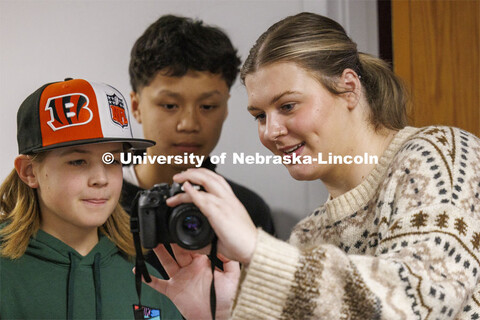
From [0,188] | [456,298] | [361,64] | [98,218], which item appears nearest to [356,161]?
[361,64]

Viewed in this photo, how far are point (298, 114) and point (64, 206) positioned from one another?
0.44 meters

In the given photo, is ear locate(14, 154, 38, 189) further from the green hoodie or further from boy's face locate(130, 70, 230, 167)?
boy's face locate(130, 70, 230, 167)

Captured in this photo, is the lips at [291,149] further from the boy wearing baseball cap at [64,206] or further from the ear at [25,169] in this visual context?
the ear at [25,169]

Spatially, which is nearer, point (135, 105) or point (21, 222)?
point (21, 222)

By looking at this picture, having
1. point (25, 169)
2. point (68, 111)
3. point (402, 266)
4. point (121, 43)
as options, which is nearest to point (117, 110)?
point (68, 111)

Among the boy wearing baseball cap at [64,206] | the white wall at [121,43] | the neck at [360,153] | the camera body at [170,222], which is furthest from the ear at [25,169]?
the neck at [360,153]

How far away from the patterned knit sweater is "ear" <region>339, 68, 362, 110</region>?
8.3 inches

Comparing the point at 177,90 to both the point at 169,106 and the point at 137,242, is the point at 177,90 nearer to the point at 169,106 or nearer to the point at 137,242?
the point at 169,106

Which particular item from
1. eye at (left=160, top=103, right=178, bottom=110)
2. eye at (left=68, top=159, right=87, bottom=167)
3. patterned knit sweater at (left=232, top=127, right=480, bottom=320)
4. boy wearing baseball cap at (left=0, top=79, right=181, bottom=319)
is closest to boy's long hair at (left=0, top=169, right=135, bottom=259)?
boy wearing baseball cap at (left=0, top=79, right=181, bottom=319)

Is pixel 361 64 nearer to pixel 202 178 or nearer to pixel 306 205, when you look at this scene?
pixel 202 178

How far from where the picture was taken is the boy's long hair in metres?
1.01

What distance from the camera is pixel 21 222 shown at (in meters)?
1.02

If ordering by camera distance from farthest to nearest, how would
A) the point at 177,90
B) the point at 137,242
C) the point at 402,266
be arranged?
1. the point at 177,90
2. the point at 137,242
3. the point at 402,266

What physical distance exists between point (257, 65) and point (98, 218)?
387 millimetres
